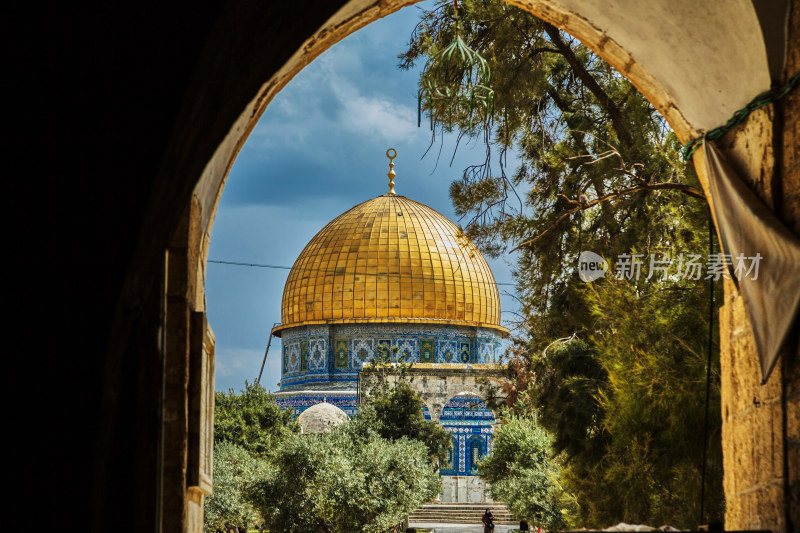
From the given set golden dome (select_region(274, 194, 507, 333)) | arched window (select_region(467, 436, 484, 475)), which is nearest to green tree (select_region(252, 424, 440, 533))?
arched window (select_region(467, 436, 484, 475))

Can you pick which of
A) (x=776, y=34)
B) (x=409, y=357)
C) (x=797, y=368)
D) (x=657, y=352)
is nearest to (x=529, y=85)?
(x=657, y=352)

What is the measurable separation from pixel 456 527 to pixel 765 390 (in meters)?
20.8

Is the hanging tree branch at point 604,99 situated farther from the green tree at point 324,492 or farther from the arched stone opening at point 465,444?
the arched stone opening at point 465,444

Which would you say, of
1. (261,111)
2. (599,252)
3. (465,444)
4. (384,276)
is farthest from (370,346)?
(261,111)

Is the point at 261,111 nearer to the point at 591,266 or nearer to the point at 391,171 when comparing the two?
the point at 591,266

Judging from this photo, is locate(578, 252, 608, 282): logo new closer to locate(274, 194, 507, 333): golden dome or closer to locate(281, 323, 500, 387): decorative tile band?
locate(281, 323, 500, 387): decorative tile band

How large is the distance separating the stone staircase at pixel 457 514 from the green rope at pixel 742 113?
68.1 feet

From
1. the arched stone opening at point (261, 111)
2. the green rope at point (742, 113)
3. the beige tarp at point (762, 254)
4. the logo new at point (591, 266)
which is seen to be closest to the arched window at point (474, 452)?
the logo new at point (591, 266)

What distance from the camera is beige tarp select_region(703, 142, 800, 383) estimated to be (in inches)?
124

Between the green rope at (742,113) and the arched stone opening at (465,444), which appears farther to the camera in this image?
the arched stone opening at (465,444)

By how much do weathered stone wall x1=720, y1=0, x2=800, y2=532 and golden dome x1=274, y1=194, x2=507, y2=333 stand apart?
2691 cm

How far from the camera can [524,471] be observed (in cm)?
1648

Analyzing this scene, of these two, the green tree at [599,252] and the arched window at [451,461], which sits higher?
the green tree at [599,252]

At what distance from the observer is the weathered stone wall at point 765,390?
122 inches
